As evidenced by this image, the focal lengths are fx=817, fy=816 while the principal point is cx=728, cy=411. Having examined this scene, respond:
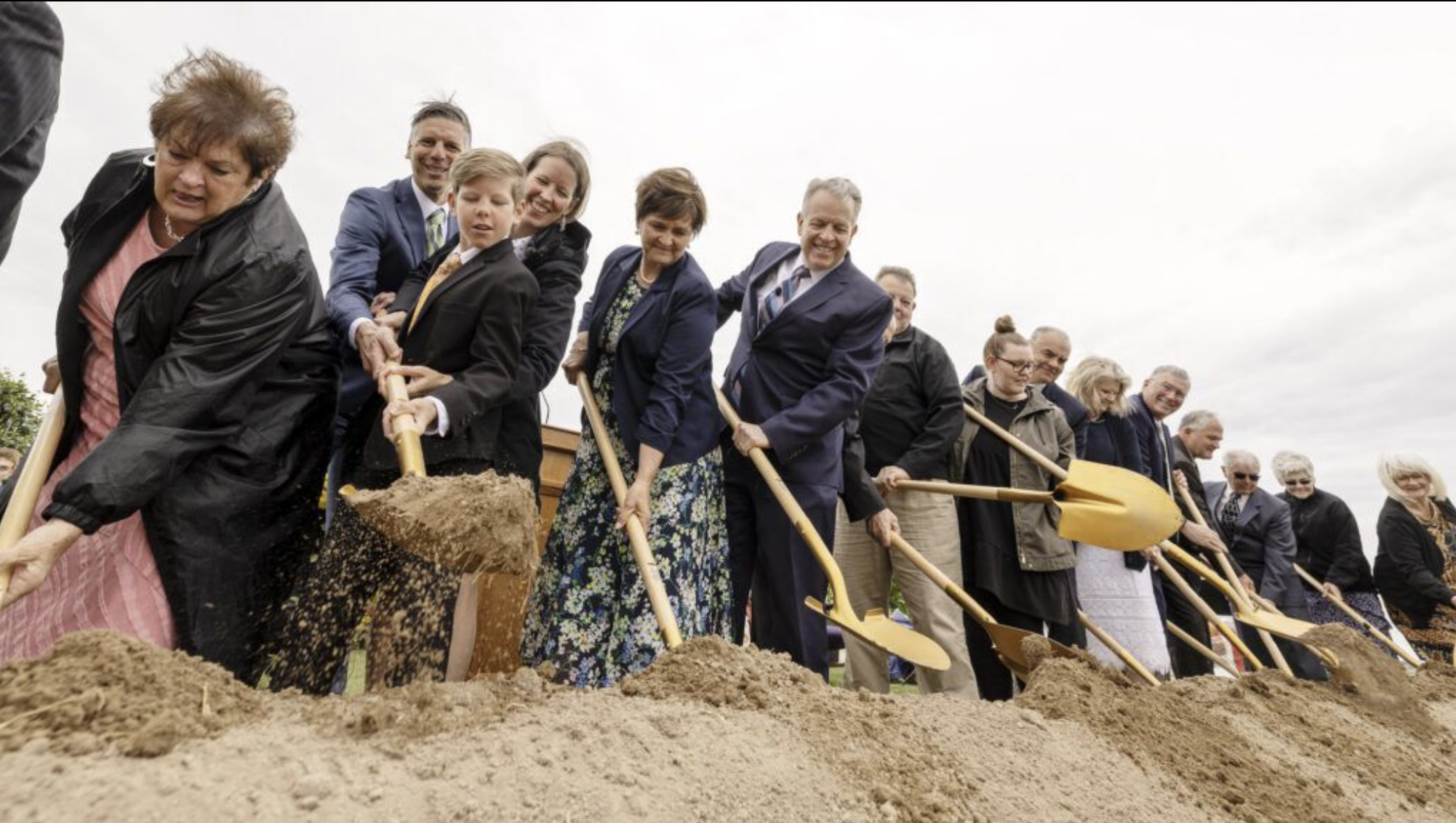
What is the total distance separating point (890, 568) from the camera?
3.54 meters

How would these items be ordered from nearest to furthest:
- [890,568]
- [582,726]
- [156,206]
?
[582,726]
[156,206]
[890,568]

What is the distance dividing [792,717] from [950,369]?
2.41 m

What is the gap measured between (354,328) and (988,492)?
2.45 m

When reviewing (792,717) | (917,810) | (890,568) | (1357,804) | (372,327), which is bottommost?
(1357,804)

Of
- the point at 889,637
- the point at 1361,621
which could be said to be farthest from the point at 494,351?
the point at 1361,621

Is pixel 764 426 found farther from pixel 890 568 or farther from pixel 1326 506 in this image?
pixel 1326 506

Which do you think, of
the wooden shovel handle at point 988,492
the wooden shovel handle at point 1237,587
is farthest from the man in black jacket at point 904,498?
the wooden shovel handle at point 1237,587

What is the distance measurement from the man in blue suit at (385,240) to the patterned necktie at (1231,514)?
5713 millimetres

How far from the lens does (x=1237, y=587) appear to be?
4438 mm

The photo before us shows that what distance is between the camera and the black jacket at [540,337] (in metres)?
2.45

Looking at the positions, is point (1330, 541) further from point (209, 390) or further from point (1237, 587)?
point (209, 390)

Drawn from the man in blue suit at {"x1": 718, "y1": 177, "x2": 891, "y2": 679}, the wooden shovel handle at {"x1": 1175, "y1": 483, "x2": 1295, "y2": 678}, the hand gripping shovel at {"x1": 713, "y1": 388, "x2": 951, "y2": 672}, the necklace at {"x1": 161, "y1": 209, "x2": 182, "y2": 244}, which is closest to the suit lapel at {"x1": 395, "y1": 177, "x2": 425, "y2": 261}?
the necklace at {"x1": 161, "y1": 209, "x2": 182, "y2": 244}

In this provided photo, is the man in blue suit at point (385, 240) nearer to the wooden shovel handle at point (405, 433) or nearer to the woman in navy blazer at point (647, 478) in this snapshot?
the wooden shovel handle at point (405, 433)

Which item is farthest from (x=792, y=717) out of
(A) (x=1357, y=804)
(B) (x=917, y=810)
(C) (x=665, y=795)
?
(A) (x=1357, y=804)
